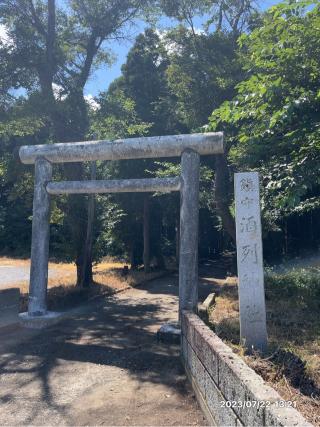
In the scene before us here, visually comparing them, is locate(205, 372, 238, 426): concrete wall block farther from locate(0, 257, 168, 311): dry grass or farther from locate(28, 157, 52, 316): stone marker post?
locate(0, 257, 168, 311): dry grass

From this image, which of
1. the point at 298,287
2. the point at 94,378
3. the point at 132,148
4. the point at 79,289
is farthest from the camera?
the point at 79,289

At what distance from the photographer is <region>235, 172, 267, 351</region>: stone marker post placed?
5.27 m

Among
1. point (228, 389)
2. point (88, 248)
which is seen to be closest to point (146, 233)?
point (88, 248)

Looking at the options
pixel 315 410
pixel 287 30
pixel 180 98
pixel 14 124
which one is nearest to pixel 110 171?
pixel 180 98

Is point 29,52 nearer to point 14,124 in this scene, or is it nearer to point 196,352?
point 14,124

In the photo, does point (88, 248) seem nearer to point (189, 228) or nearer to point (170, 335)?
point (189, 228)

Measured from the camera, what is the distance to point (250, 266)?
5.35 m

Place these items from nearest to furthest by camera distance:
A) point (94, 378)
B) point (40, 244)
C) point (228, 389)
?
point (228, 389), point (94, 378), point (40, 244)

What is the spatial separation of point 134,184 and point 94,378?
157 inches

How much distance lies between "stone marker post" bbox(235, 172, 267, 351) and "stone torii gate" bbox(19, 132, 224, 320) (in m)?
2.06

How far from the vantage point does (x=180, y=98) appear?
51.8 ft

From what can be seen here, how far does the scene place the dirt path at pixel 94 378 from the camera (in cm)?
463

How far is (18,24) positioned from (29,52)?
1124mm

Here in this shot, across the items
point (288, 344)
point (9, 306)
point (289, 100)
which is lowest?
point (9, 306)
